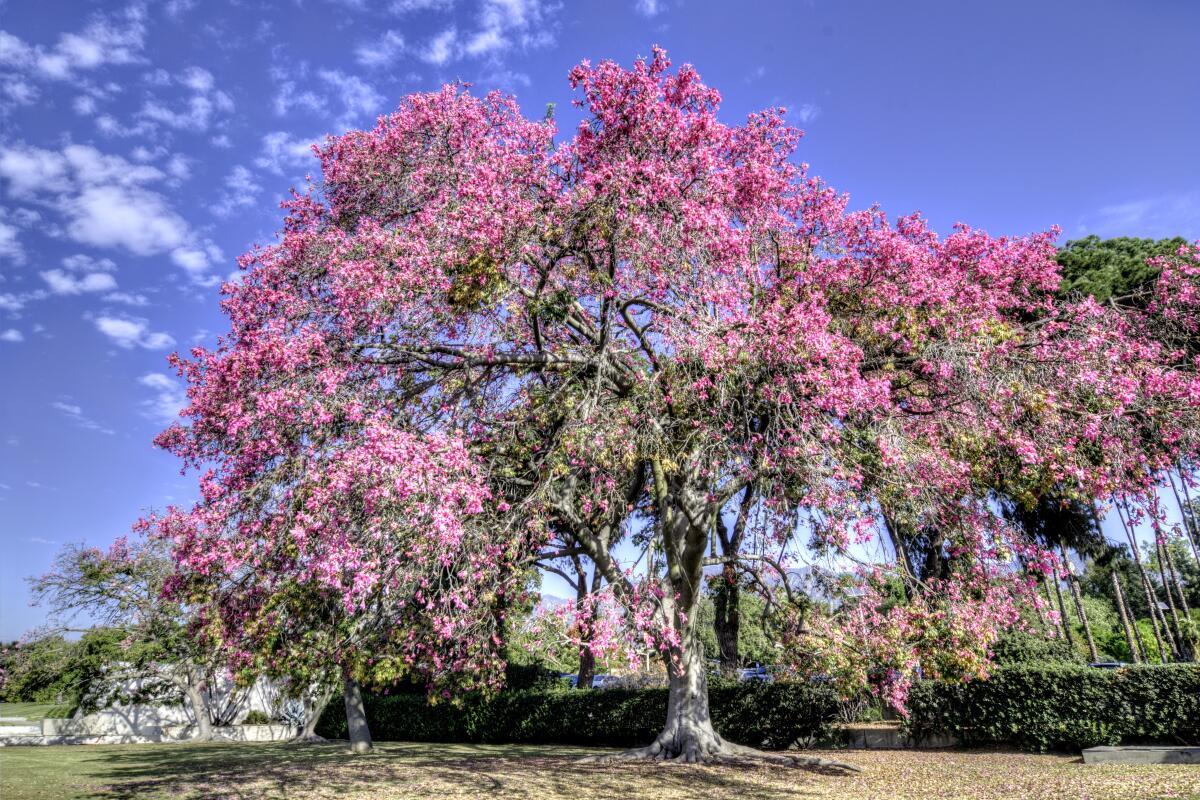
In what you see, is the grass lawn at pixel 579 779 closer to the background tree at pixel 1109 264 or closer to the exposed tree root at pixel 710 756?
the exposed tree root at pixel 710 756

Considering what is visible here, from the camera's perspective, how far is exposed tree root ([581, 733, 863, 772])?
11.4 metres

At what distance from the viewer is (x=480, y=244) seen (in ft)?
28.9

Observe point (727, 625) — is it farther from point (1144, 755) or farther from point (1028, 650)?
point (1144, 755)

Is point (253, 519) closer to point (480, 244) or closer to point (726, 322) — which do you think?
point (480, 244)

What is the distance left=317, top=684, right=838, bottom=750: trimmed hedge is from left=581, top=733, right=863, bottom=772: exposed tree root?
280 centimetres

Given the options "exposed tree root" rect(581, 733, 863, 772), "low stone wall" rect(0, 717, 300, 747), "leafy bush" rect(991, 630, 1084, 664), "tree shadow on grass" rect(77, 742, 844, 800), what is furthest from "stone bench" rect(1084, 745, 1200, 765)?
"low stone wall" rect(0, 717, 300, 747)

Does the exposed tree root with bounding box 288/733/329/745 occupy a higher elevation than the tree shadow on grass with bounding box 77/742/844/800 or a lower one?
lower

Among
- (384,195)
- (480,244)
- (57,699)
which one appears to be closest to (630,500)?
(480,244)

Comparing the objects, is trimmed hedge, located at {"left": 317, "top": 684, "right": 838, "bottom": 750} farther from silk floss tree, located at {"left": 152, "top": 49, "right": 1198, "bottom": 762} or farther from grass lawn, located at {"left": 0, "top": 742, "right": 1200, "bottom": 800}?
silk floss tree, located at {"left": 152, "top": 49, "right": 1198, "bottom": 762}

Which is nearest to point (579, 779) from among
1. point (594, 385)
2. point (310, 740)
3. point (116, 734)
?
point (594, 385)

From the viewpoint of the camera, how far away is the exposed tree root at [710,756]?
11.4 meters

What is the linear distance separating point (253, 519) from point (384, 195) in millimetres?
5747

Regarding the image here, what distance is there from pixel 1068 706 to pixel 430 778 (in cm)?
1199

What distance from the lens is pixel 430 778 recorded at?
34.2ft
